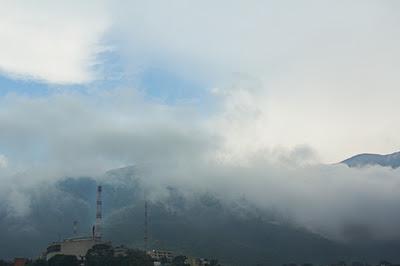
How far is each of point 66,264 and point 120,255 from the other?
2042 cm

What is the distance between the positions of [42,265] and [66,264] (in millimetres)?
7480

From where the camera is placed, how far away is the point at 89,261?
7461 inches

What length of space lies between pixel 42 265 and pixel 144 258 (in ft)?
101

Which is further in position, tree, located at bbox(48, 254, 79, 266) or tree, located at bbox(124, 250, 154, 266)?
tree, located at bbox(124, 250, 154, 266)

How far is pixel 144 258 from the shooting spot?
19638cm

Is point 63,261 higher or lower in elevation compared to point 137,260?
higher

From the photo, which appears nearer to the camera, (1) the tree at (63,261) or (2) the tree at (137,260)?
(1) the tree at (63,261)

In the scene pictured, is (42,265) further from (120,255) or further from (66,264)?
(120,255)

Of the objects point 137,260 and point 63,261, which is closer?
point 63,261

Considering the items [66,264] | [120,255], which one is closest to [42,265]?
[66,264]

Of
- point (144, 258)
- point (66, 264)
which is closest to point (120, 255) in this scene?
point (144, 258)

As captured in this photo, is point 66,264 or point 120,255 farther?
point 120,255

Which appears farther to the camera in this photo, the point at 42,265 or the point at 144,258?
the point at 144,258

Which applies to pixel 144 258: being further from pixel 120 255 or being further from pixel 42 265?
pixel 42 265
